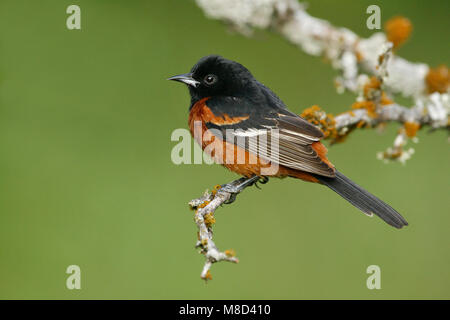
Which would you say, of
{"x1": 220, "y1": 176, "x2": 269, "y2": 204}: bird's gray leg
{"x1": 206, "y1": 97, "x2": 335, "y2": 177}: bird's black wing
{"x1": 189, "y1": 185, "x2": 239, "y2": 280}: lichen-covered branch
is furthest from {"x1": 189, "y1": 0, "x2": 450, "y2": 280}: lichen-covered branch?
{"x1": 189, "y1": 185, "x2": 239, "y2": 280}: lichen-covered branch

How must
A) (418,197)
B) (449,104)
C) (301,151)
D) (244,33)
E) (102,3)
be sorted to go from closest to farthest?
(301,151), (449,104), (244,33), (418,197), (102,3)

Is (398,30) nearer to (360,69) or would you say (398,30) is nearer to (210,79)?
(360,69)

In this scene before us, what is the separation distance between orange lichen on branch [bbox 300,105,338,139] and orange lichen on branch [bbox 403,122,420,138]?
0.66 metres

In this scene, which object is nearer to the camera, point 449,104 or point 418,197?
point 449,104

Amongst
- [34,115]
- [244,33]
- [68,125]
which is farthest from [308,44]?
[34,115]

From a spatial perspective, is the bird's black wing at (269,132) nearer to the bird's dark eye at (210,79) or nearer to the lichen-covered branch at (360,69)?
the bird's dark eye at (210,79)

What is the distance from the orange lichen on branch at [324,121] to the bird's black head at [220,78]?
517 millimetres

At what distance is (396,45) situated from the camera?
14.0ft

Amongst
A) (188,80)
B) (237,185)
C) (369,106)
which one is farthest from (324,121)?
(188,80)

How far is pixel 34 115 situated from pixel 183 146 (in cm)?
224

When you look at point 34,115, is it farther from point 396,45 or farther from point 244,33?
point 396,45

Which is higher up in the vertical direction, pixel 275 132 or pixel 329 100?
pixel 329 100

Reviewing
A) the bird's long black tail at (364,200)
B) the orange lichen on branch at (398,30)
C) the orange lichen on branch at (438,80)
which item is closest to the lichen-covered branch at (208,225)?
the bird's long black tail at (364,200)

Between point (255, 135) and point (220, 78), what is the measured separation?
0.68 meters
